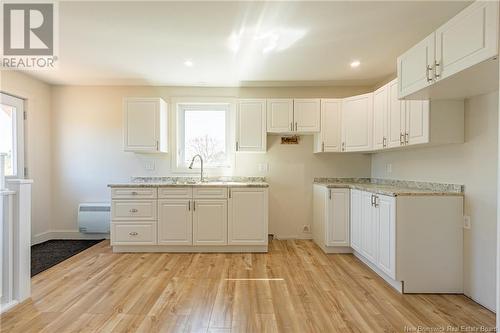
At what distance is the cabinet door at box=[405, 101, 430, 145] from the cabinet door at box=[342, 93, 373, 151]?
2.40ft

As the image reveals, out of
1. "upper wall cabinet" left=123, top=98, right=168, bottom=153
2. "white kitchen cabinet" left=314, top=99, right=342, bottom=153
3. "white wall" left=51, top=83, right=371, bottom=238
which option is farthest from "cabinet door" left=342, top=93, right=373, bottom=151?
"upper wall cabinet" left=123, top=98, right=168, bottom=153

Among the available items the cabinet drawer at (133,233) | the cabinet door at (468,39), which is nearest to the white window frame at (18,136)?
the cabinet drawer at (133,233)

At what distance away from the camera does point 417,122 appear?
8.19 ft

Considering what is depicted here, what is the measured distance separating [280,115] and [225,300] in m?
2.56

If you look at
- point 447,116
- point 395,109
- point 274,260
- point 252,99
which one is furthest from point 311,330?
point 252,99

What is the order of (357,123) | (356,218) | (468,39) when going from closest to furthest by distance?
(468,39)
(356,218)
(357,123)

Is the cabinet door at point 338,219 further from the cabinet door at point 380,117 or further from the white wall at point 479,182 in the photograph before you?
the white wall at point 479,182

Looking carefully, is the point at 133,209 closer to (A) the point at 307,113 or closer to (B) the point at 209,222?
(B) the point at 209,222

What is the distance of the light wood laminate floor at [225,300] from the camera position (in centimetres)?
191

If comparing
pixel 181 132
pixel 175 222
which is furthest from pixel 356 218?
pixel 181 132

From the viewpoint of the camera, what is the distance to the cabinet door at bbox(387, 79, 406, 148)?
272cm

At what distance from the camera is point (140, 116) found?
3715 millimetres

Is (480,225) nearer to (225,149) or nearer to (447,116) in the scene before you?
(447,116)

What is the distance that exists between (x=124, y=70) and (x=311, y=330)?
3.61 metres
